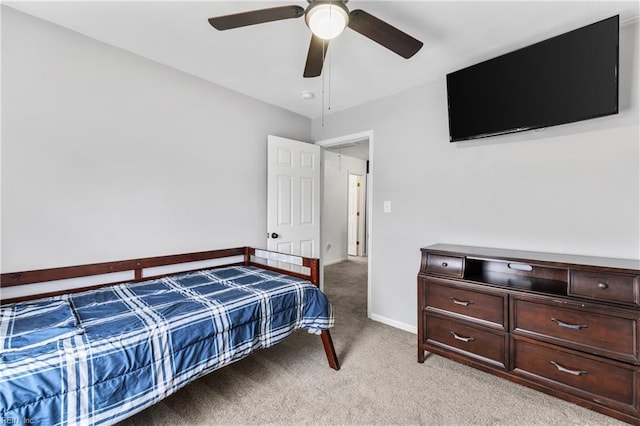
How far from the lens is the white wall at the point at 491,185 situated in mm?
1791

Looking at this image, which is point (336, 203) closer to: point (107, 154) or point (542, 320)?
point (107, 154)

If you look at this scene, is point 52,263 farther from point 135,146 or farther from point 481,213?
point 481,213

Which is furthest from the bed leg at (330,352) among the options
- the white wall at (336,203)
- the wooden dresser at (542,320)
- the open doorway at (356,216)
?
the open doorway at (356,216)

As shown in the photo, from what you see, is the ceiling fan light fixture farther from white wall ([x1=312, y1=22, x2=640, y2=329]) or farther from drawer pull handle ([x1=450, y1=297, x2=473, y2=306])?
drawer pull handle ([x1=450, y1=297, x2=473, y2=306])

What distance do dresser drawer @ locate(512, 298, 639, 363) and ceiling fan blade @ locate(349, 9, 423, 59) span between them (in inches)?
66.6

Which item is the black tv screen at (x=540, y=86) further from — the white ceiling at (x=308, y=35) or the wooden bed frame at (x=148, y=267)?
the wooden bed frame at (x=148, y=267)

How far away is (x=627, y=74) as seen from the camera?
1.76 metres

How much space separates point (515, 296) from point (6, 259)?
3212 millimetres

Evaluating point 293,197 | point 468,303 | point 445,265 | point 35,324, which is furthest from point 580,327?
point 35,324

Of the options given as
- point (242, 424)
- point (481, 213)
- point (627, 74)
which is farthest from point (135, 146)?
point (627, 74)

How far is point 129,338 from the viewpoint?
130 cm

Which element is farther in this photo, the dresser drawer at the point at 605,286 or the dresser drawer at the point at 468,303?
the dresser drawer at the point at 468,303

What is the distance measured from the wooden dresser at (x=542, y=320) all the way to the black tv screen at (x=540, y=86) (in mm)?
947

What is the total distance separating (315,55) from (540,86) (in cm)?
155
